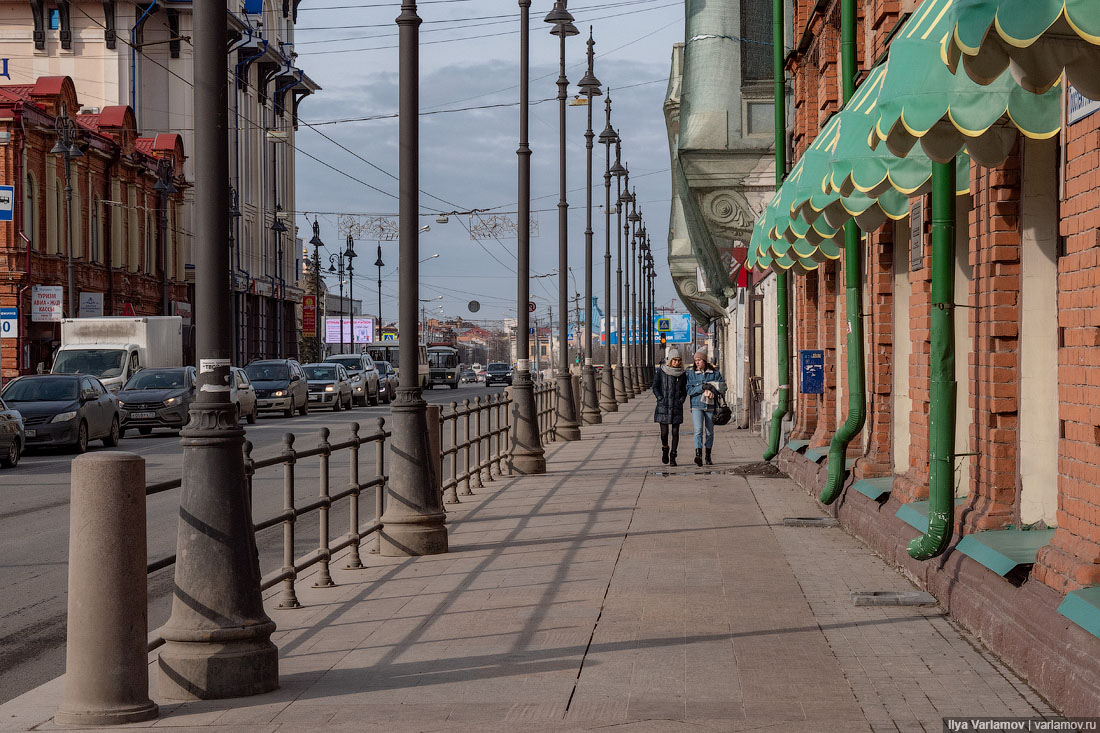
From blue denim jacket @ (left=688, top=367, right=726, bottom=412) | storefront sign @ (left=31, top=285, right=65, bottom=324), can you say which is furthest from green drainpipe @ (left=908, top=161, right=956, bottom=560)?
storefront sign @ (left=31, top=285, right=65, bottom=324)

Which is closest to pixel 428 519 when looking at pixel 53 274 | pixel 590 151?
pixel 590 151

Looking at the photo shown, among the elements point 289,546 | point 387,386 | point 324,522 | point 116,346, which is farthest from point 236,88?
point 289,546

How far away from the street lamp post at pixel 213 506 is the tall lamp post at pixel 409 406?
449 centimetres

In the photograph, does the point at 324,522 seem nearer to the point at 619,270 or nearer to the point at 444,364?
the point at 619,270

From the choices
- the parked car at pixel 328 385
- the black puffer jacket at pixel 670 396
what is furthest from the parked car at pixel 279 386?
the black puffer jacket at pixel 670 396

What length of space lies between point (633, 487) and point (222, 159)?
11.2 m

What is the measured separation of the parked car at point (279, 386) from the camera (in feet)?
135

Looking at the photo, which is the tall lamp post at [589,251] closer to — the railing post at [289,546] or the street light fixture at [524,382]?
the street light fixture at [524,382]

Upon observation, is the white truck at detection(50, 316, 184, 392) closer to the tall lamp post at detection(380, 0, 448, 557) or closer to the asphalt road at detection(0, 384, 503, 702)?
the asphalt road at detection(0, 384, 503, 702)

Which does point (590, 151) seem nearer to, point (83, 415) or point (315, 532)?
point (83, 415)

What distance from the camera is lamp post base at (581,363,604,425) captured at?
36.5 metres

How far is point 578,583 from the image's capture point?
9.82 metres

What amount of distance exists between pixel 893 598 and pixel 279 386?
112 ft

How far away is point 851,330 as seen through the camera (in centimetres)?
1250
